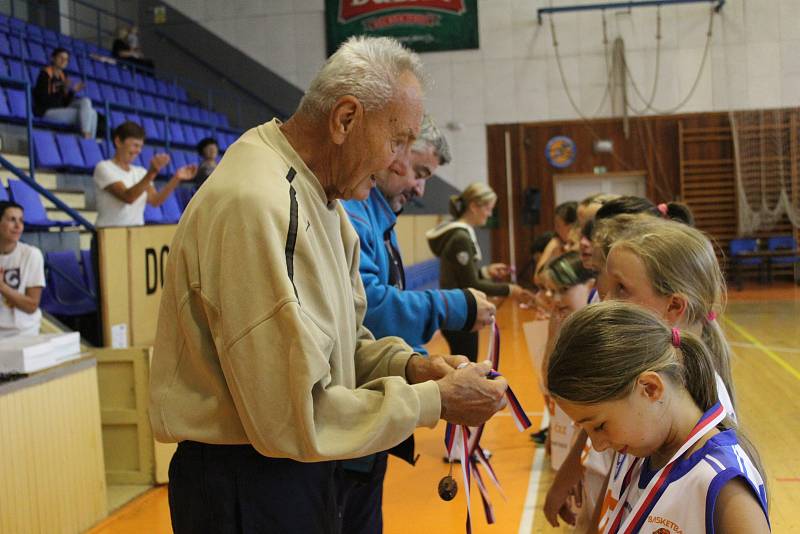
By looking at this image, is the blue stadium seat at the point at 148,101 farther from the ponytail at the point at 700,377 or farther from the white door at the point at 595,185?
the ponytail at the point at 700,377

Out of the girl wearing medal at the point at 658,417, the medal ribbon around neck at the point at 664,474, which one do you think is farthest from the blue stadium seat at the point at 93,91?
the medal ribbon around neck at the point at 664,474

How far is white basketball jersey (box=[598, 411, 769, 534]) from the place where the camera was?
1.41 m

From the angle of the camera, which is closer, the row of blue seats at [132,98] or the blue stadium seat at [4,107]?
the blue stadium seat at [4,107]

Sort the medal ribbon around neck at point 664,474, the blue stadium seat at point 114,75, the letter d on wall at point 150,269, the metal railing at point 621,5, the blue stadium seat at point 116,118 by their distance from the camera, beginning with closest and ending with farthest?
the medal ribbon around neck at point 664,474 < the letter d on wall at point 150,269 < the blue stadium seat at point 116,118 < the blue stadium seat at point 114,75 < the metal railing at point 621,5

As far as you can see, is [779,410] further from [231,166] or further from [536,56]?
[536,56]

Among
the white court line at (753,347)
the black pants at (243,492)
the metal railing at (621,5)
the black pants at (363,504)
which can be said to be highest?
the metal railing at (621,5)

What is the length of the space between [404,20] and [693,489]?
13.9 metres

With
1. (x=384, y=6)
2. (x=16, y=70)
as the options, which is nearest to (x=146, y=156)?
(x=16, y=70)

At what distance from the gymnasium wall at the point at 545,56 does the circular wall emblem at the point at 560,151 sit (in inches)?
15.6

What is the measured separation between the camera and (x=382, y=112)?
1.64 m

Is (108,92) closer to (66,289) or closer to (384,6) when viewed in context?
(384,6)

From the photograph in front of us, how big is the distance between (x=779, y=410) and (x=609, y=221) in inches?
150

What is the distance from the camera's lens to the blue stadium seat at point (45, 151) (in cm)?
805

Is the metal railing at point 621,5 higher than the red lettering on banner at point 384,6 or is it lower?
lower
